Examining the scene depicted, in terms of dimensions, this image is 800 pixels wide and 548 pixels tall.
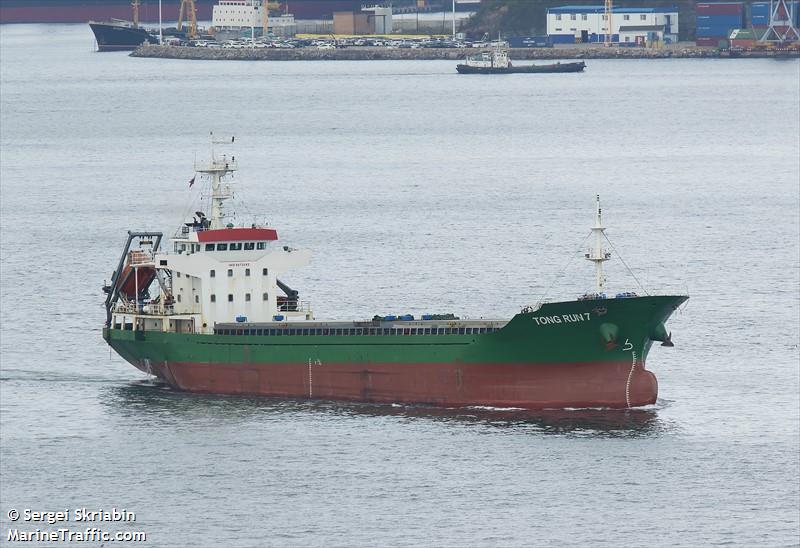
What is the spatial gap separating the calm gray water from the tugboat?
3.02 ft

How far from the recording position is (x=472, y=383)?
59.5 meters

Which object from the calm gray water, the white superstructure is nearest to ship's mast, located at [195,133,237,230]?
the white superstructure

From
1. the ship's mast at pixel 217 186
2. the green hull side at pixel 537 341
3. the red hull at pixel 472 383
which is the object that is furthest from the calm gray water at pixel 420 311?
the ship's mast at pixel 217 186

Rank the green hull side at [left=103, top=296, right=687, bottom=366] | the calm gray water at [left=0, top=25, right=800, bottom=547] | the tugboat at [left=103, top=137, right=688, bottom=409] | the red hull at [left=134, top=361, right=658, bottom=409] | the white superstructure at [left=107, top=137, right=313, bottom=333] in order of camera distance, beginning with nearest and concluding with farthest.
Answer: the calm gray water at [left=0, top=25, right=800, bottom=547] → the green hull side at [left=103, top=296, right=687, bottom=366] → the tugboat at [left=103, top=137, right=688, bottom=409] → the red hull at [left=134, top=361, right=658, bottom=409] → the white superstructure at [left=107, top=137, right=313, bottom=333]

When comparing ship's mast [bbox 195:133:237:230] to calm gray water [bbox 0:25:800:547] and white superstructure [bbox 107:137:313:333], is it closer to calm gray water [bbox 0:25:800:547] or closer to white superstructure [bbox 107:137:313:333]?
white superstructure [bbox 107:137:313:333]

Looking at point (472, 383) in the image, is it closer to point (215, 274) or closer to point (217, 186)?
point (215, 274)

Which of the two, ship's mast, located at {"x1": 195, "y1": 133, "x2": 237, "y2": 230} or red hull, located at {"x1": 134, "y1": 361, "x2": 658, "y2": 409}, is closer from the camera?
red hull, located at {"x1": 134, "y1": 361, "x2": 658, "y2": 409}

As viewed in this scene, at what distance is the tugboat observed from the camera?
58438 millimetres

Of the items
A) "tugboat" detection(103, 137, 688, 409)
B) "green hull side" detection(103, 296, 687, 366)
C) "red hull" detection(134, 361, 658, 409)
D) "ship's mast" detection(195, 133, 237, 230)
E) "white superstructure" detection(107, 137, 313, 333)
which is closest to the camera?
"green hull side" detection(103, 296, 687, 366)

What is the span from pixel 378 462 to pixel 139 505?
754 centimetres

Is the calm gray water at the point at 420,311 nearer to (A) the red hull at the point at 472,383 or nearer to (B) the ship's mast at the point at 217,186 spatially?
(A) the red hull at the point at 472,383

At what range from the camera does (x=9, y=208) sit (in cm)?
11656

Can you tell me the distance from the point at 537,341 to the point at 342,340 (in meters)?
6.82

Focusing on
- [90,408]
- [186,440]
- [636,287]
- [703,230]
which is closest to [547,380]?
[186,440]
